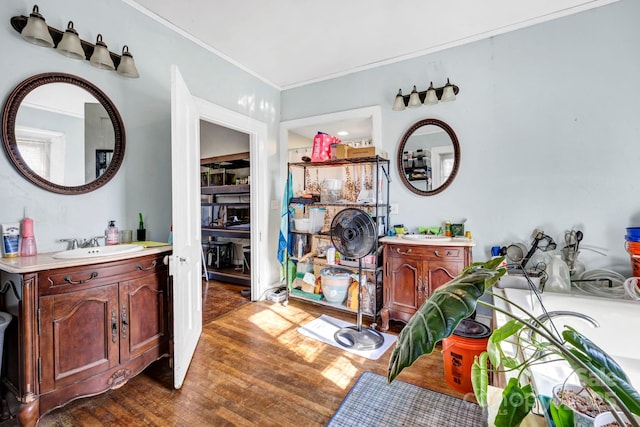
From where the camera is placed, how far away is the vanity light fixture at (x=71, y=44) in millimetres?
1583

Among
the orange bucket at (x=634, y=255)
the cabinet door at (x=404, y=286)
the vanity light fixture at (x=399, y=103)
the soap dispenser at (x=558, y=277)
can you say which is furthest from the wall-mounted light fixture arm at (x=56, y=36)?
the orange bucket at (x=634, y=255)

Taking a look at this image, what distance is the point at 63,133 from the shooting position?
183 cm

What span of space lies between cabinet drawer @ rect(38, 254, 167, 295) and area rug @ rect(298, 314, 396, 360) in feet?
4.56

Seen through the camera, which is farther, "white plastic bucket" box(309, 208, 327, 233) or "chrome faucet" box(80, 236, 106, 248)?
"white plastic bucket" box(309, 208, 327, 233)

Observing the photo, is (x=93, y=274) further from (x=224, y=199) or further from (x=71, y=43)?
(x=224, y=199)

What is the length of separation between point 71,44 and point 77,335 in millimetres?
1671

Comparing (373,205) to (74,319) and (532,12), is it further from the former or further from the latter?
(74,319)

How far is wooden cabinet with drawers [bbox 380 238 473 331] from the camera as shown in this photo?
7.64ft

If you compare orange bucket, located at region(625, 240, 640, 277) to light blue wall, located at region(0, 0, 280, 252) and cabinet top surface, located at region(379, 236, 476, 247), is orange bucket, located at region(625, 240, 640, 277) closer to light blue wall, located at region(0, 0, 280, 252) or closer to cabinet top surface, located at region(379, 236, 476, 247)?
cabinet top surface, located at region(379, 236, 476, 247)

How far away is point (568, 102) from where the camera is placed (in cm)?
233

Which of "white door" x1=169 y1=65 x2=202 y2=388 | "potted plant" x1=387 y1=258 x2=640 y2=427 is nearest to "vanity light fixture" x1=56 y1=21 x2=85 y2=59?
"white door" x1=169 y1=65 x2=202 y2=388

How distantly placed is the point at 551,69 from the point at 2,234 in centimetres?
397

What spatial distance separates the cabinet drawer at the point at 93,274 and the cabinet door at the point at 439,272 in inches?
80.5

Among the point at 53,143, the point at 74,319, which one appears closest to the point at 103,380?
the point at 74,319
